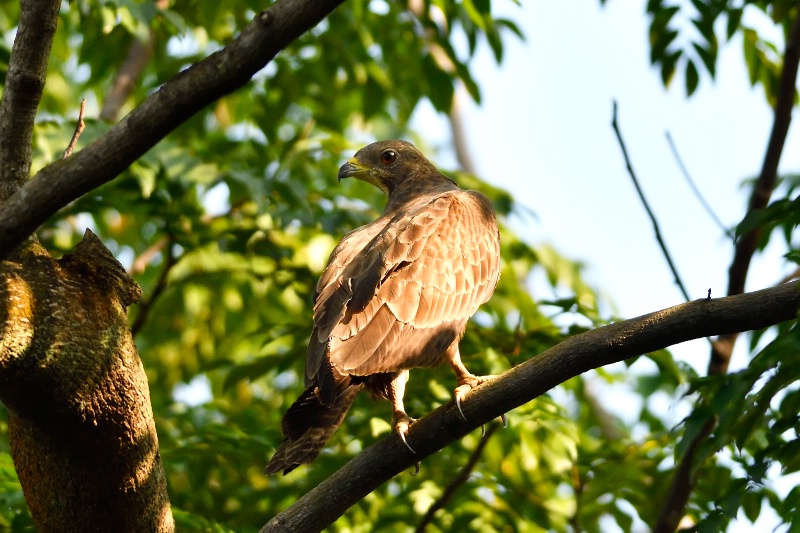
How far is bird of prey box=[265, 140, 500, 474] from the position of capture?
383 centimetres

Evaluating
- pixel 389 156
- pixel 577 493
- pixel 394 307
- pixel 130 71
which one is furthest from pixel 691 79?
pixel 130 71

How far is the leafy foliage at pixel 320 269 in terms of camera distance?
15.7ft

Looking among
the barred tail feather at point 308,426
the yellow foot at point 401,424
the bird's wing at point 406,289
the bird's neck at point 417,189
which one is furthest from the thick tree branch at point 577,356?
the bird's neck at point 417,189

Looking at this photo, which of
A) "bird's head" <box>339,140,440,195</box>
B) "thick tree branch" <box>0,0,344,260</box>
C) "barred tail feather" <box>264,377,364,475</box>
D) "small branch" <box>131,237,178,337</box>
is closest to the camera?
"thick tree branch" <box>0,0,344,260</box>

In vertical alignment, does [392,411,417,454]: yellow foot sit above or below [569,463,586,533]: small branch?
below

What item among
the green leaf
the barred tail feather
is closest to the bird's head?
the green leaf

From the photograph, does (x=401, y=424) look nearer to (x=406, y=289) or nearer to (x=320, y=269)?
(x=406, y=289)

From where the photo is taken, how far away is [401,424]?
3732 millimetres

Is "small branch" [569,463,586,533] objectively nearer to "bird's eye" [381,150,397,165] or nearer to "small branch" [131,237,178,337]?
"bird's eye" [381,150,397,165]

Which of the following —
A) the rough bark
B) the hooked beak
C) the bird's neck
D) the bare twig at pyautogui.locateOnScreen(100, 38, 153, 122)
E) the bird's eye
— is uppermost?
the bare twig at pyautogui.locateOnScreen(100, 38, 153, 122)

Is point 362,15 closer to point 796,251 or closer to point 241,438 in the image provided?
point 241,438

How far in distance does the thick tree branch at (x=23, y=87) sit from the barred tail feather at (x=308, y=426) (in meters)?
1.33

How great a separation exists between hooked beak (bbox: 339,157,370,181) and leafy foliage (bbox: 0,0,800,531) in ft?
0.45

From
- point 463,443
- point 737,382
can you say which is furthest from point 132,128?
point 463,443
